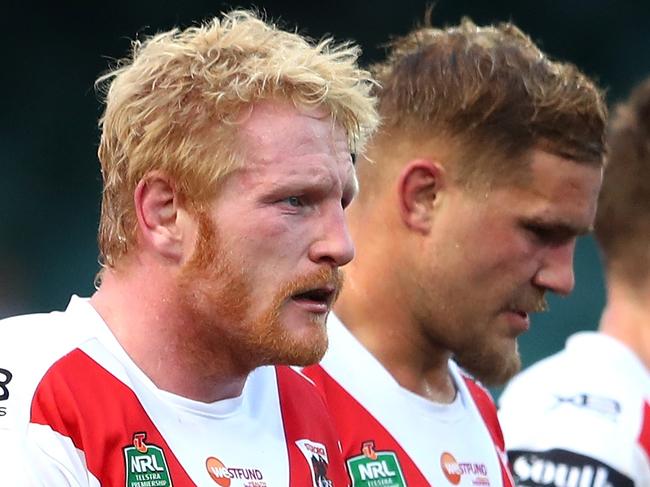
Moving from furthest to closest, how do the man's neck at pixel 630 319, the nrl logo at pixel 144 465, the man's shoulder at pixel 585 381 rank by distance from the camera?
the man's neck at pixel 630 319, the man's shoulder at pixel 585 381, the nrl logo at pixel 144 465

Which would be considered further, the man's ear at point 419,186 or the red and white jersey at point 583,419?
the red and white jersey at point 583,419

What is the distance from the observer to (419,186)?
3434 millimetres

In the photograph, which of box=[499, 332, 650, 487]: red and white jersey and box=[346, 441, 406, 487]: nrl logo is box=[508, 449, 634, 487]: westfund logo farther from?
box=[346, 441, 406, 487]: nrl logo

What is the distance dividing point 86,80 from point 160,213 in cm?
795

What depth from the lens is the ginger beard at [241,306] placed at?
2.54 m

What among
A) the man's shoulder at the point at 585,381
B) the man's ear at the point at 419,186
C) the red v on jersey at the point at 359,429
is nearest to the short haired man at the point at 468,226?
the man's ear at the point at 419,186

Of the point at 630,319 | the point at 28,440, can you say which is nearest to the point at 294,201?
the point at 28,440

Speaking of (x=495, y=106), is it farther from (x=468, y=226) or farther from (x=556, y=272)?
(x=556, y=272)

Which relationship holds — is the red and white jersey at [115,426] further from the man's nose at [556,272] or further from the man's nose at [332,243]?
the man's nose at [556,272]

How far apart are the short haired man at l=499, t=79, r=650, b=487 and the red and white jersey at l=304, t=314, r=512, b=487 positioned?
0.29 m

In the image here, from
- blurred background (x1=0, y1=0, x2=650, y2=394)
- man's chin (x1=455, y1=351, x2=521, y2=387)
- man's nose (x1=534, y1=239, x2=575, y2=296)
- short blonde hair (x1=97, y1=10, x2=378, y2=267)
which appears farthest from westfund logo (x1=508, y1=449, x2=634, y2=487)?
blurred background (x1=0, y1=0, x2=650, y2=394)

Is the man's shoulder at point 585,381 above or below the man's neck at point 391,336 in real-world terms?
above

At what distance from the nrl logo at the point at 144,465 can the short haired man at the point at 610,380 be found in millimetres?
1498

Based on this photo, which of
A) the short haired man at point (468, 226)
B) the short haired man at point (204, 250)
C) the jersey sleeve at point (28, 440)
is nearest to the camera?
the jersey sleeve at point (28, 440)
